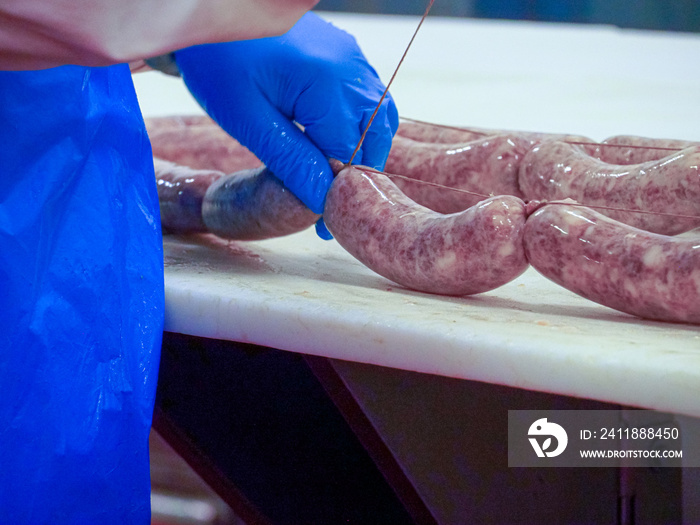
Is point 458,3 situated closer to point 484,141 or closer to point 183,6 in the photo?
point 484,141

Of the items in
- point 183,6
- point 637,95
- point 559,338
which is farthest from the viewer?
point 637,95

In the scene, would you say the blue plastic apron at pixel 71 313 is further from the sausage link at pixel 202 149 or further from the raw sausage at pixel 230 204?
the sausage link at pixel 202 149

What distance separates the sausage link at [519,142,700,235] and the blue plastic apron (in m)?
1.07

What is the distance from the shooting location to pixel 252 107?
1.86 m

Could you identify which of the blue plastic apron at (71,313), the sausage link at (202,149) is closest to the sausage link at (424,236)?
the blue plastic apron at (71,313)

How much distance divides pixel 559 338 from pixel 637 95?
3.08 metres

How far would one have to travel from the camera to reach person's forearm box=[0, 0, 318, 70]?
969 millimetres

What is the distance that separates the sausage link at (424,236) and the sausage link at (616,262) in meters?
0.06

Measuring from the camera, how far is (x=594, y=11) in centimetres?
553

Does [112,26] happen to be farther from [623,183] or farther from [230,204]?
[623,183]

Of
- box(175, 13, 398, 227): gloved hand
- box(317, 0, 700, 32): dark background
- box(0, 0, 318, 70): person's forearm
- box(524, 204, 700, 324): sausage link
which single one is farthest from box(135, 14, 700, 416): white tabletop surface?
box(317, 0, 700, 32): dark background

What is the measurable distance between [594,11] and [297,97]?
445 centimetres

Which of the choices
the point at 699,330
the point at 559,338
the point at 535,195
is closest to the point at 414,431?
the point at 559,338

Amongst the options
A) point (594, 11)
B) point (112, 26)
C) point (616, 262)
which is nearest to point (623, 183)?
point (616, 262)
